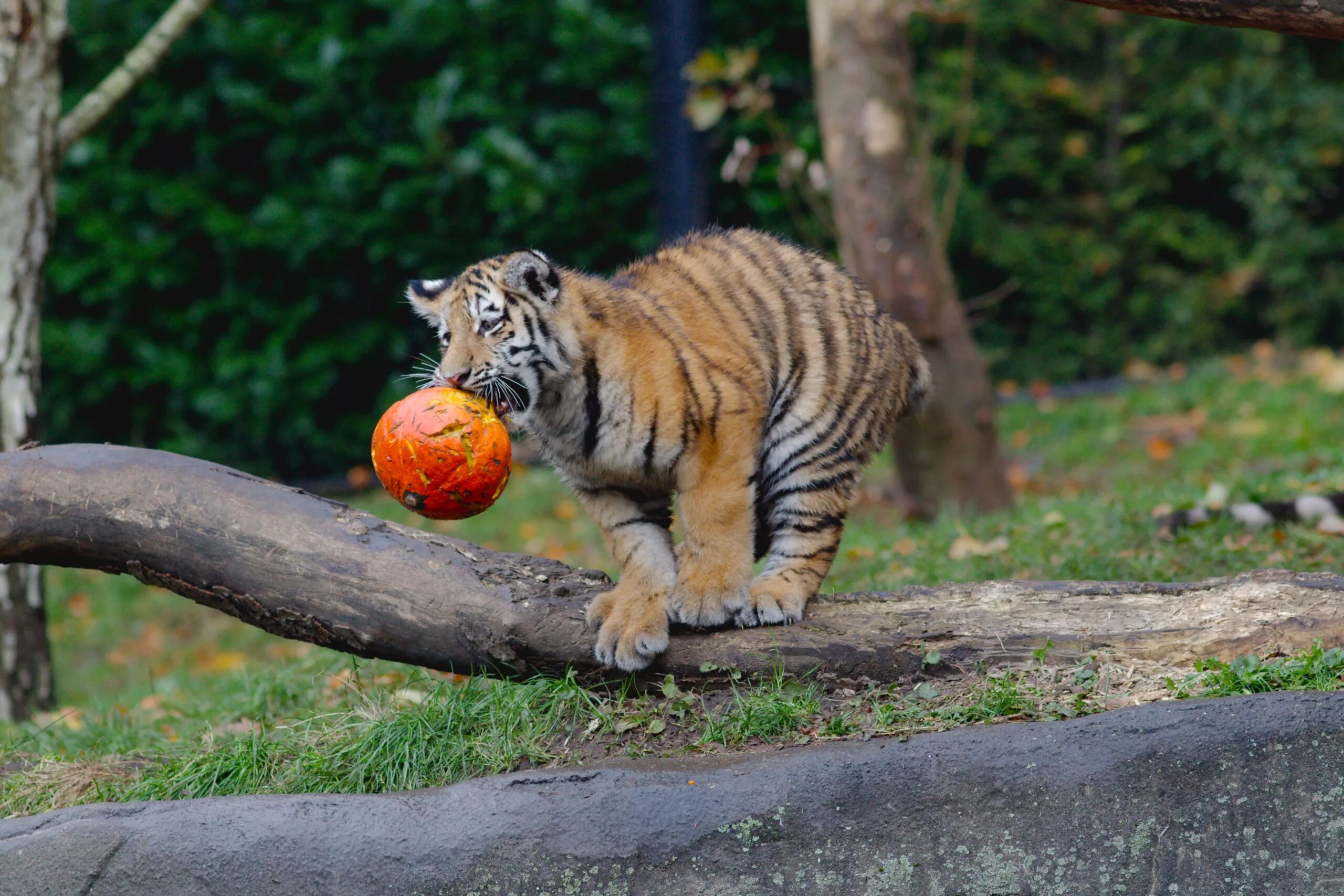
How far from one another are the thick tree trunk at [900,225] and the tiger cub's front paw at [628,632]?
344 centimetres

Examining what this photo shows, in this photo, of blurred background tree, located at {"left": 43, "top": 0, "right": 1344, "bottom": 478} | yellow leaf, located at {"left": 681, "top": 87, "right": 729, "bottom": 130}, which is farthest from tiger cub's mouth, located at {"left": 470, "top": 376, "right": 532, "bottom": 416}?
blurred background tree, located at {"left": 43, "top": 0, "right": 1344, "bottom": 478}

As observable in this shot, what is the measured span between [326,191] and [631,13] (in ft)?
7.83

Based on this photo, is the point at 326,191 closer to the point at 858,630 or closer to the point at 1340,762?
the point at 858,630

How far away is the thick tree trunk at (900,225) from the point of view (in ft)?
22.2

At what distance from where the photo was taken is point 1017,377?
999 cm

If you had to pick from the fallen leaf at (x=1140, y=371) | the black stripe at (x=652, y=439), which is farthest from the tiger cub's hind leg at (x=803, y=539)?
the fallen leaf at (x=1140, y=371)

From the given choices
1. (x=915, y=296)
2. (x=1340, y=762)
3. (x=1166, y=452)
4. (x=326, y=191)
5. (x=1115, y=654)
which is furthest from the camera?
(x=326, y=191)

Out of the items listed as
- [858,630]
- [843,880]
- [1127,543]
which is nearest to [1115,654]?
[858,630]

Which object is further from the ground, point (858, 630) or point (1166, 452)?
point (858, 630)

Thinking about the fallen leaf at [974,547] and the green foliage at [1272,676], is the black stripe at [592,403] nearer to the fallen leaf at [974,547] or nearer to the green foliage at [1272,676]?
the green foliage at [1272,676]

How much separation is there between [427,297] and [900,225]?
3.53 metres

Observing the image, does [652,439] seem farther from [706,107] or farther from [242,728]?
[706,107]

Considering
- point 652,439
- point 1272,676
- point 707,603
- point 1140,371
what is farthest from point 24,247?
point 1140,371

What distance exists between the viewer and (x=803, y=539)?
3924 mm
